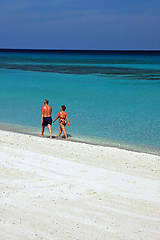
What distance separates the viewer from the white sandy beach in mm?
5688

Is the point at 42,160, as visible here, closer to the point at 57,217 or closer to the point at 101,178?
the point at 101,178

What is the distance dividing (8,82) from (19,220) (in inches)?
1184

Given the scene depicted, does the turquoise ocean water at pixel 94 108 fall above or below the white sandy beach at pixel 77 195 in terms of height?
above

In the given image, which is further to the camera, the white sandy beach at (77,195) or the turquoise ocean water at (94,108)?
the turquoise ocean water at (94,108)

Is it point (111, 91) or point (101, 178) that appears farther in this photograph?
point (111, 91)

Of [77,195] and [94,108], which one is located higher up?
[94,108]

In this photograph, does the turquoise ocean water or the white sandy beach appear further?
the turquoise ocean water

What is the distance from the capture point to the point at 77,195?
6977mm

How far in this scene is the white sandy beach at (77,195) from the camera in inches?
224

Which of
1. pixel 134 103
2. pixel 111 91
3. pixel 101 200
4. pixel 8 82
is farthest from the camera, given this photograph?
pixel 8 82

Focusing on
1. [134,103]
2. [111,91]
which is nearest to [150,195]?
[134,103]

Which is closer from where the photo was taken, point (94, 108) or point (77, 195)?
point (77, 195)

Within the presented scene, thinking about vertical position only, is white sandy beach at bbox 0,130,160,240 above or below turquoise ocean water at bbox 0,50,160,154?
below

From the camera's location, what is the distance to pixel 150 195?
7.14m
